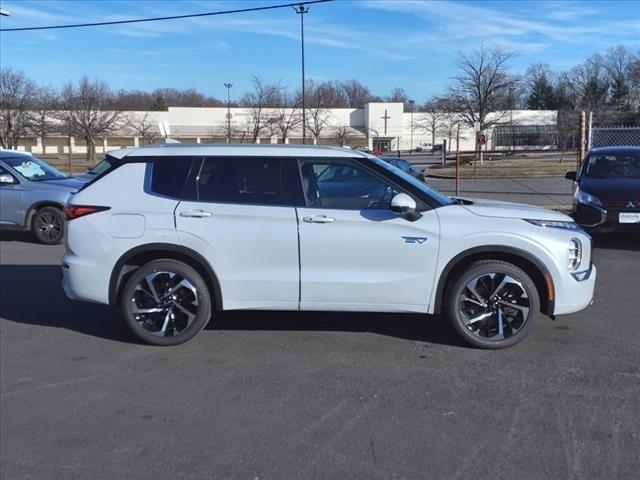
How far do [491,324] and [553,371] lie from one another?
0.65 meters

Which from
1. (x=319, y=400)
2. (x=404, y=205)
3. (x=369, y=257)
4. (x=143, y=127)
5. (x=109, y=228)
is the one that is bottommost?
(x=319, y=400)

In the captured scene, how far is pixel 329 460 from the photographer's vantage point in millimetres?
3268

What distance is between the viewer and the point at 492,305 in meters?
4.89

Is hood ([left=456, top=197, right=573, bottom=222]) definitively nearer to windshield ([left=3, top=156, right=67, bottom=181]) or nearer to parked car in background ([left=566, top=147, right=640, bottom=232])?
parked car in background ([left=566, top=147, right=640, bottom=232])

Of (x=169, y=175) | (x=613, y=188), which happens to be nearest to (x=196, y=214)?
(x=169, y=175)

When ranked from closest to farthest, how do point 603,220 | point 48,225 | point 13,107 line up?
1. point 603,220
2. point 48,225
3. point 13,107

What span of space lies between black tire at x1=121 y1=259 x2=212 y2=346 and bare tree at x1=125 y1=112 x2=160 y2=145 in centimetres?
5880

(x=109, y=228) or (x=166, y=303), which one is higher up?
(x=109, y=228)

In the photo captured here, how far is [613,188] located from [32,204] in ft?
32.9

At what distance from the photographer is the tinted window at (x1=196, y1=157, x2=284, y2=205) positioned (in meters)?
5.05

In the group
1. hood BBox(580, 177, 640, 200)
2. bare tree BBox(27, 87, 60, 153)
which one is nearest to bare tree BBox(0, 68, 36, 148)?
bare tree BBox(27, 87, 60, 153)

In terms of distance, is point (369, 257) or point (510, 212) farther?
point (510, 212)

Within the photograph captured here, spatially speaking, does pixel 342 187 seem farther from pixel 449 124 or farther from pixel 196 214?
pixel 449 124

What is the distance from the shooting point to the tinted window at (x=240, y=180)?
16.6 ft
